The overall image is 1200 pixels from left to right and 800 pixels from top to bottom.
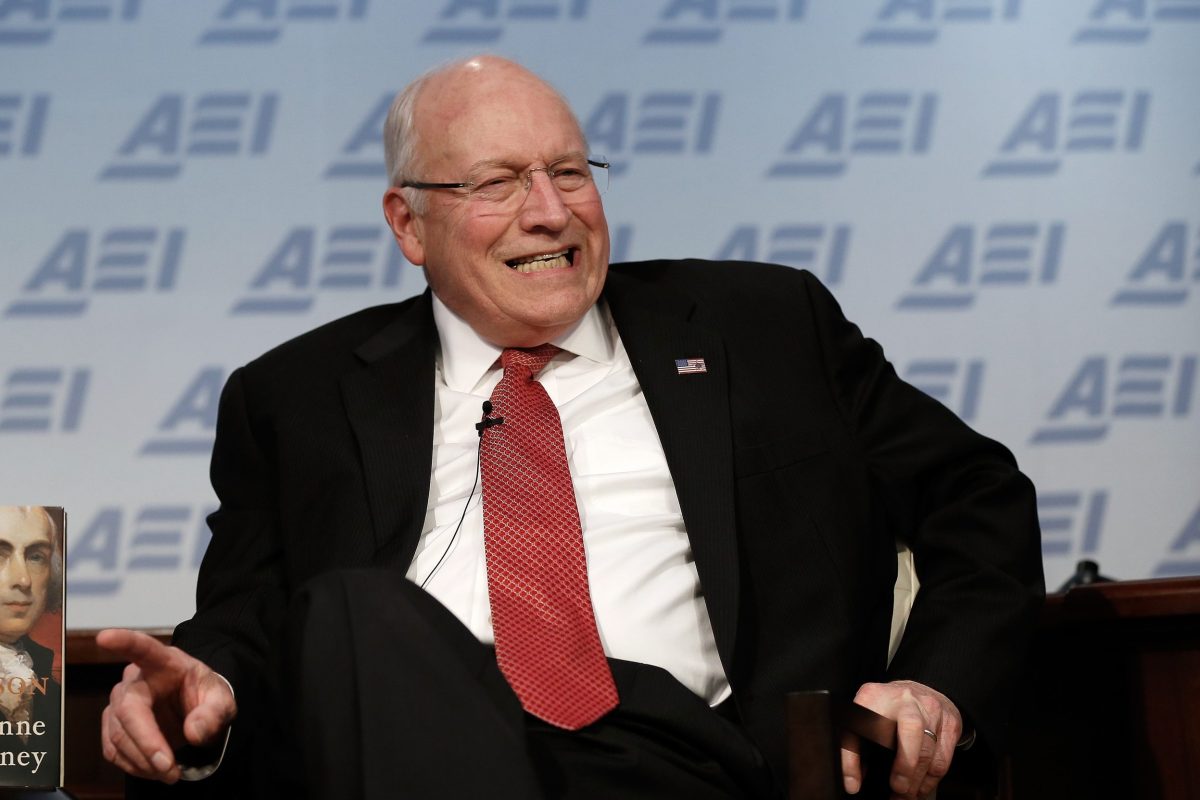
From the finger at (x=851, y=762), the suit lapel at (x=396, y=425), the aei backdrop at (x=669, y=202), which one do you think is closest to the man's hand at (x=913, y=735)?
the finger at (x=851, y=762)

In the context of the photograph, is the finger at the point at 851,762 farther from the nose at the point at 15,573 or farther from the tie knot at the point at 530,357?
the nose at the point at 15,573

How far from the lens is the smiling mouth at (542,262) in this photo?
205 cm

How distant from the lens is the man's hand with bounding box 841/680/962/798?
5.03 feet

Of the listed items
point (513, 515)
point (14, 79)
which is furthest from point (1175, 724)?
point (14, 79)

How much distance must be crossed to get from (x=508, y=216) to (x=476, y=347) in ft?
0.64

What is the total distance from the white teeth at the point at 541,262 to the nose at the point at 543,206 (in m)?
0.05

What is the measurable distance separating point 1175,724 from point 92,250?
2.44 m

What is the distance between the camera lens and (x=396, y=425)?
77.2 inches

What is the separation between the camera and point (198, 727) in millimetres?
1501

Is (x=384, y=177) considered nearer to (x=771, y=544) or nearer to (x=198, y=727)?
(x=771, y=544)

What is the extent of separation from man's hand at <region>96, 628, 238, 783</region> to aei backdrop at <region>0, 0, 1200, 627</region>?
1.70m

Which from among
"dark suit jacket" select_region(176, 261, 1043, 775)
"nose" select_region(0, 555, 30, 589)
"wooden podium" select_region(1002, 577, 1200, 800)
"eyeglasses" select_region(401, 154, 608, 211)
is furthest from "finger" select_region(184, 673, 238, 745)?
"wooden podium" select_region(1002, 577, 1200, 800)

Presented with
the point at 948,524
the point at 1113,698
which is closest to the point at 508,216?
the point at 948,524

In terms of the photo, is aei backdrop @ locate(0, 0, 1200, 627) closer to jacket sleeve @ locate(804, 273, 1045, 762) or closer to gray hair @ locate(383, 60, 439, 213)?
gray hair @ locate(383, 60, 439, 213)
